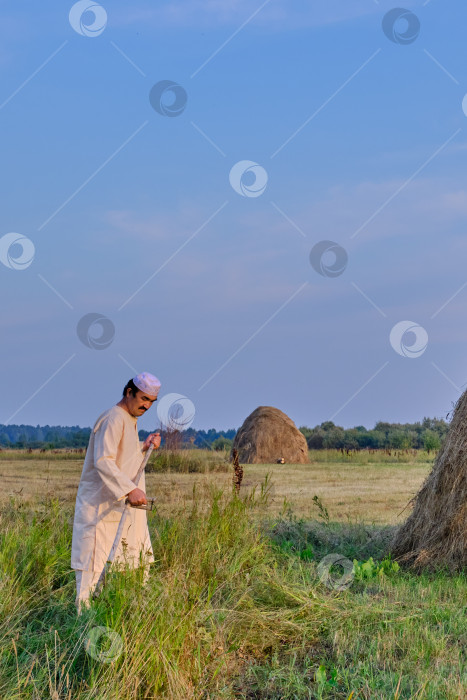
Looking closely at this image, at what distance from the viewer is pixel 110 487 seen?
5.15 meters

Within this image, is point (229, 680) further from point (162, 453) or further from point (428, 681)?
point (162, 453)

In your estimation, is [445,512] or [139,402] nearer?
[139,402]

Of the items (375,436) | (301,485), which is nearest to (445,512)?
(301,485)

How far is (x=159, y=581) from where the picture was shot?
16.5 ft

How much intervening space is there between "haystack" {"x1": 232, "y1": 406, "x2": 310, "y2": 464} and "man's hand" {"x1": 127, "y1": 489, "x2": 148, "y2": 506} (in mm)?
18233

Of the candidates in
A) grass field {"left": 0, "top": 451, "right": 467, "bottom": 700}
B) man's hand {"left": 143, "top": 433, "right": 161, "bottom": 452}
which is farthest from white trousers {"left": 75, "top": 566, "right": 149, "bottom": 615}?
man's hand {"left": 143, "top": 433, "right": 161, "bottom": 452}

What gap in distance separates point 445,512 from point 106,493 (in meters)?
3.62

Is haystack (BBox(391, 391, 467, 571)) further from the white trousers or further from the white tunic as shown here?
the white trousers

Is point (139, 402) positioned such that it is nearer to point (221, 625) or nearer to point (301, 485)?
point (221, 625)

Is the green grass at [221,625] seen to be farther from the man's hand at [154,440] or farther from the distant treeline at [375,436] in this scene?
the distant treeline at [375,436]

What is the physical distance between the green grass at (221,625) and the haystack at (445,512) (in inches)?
9.1

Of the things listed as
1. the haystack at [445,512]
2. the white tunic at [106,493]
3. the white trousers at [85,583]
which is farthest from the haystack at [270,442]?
the white trousers at [85,583]

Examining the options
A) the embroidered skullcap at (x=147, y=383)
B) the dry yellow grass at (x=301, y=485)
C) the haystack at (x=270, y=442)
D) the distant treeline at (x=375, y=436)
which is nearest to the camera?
the embroidered skullcap at (x=147, y=383)

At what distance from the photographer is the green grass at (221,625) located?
13.1ft
